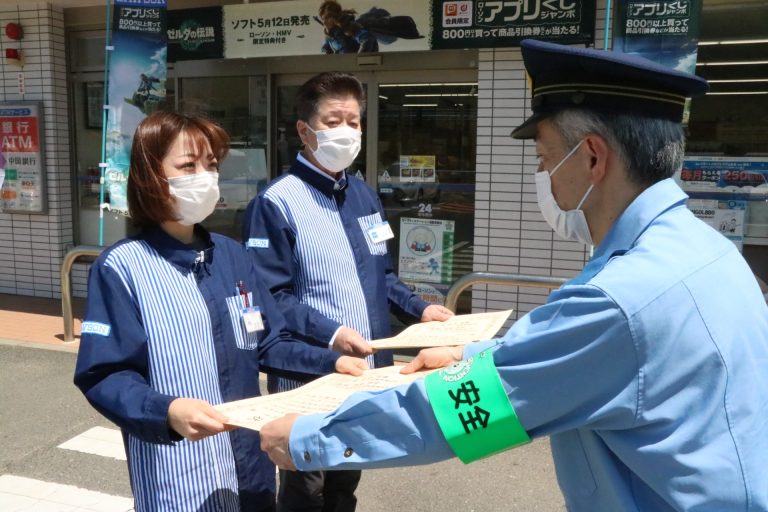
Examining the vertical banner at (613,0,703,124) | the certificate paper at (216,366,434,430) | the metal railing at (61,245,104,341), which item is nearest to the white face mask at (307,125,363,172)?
the certificate paper at (216,366,434,430)

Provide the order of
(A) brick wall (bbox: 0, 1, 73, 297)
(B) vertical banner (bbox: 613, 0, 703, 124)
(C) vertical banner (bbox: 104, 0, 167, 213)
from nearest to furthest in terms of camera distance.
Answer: (B) vertical banner (bbox: 613, 0, 703, 124) < (C) vertical banner (bbox: 104, 0, 167, 213) < (A) brick wall (bbox: 0, 1, 73, 297)

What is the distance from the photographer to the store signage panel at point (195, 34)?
680 centimetres

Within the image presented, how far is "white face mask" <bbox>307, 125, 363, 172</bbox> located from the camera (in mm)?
2959

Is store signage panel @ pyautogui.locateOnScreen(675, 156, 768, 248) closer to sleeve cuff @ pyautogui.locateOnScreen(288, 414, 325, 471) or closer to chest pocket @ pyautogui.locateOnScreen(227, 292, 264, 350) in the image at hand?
chest pocket @ pyautogui.locateOnScreen(227, 292, 264, 350)

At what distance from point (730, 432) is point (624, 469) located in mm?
206

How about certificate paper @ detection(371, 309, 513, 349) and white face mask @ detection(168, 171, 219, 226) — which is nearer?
white face mask @ detection(168, 171, 219, 226)

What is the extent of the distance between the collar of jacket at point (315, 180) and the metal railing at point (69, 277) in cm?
357

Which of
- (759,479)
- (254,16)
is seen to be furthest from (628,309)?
(254,16)

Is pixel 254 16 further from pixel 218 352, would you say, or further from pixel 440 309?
pixel 218 352

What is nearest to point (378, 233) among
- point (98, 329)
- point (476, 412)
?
point (98, 329)

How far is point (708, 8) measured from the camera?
5.72 m

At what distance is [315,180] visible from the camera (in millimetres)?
2930

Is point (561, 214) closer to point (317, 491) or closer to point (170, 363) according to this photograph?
point (170, 363)

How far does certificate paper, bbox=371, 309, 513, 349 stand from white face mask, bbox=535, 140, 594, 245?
0.64 metres
